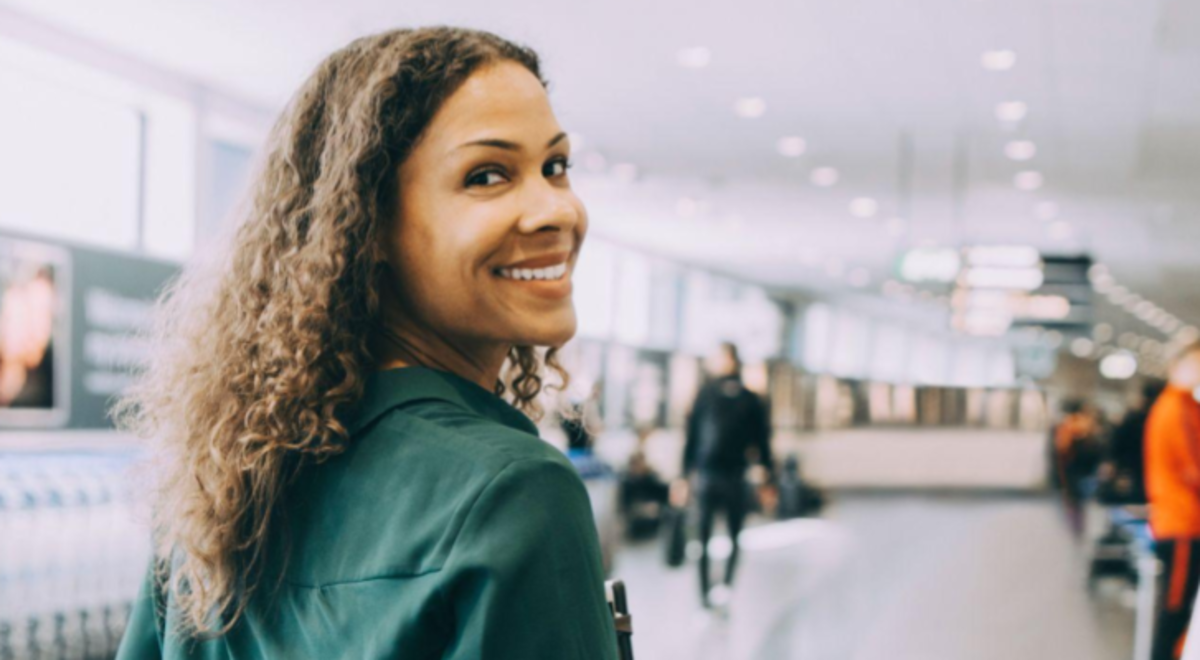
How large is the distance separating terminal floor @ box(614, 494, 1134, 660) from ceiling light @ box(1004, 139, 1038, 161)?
3922 mm

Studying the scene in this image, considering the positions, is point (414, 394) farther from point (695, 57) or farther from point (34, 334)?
point (695, 57)

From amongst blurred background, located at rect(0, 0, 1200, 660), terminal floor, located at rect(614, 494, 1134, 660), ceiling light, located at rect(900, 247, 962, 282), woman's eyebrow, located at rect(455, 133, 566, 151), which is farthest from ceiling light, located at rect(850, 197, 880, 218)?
woman's eyebrow, located at rect(455, 133, 566, 151)

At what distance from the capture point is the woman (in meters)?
0.86

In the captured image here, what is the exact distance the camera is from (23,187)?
299 inches

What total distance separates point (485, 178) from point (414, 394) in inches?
7.5

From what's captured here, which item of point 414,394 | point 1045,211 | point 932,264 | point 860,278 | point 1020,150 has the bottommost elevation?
point 414,394

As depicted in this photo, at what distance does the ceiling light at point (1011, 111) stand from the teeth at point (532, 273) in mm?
9679

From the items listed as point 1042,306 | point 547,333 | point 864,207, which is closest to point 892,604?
point 1042,306

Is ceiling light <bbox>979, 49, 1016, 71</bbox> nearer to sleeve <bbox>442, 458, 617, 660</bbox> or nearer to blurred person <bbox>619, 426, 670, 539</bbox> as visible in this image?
blurred person <bbox>619, 426, 670, 539</bbox>

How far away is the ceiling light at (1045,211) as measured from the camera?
14800 millimetres

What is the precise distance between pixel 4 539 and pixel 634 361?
1301cm

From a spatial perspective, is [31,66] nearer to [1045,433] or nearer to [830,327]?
[1045,433]

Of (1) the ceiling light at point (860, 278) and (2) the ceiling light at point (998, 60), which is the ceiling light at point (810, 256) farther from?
Answer: (2) the ceiling light at point (998, 60)

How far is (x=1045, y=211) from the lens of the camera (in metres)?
15.2
